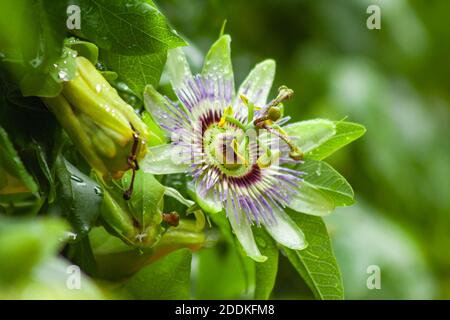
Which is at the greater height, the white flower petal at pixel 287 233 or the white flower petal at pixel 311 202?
the white flower petal at pixel 311 202

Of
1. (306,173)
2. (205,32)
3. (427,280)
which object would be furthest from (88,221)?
(427,280)

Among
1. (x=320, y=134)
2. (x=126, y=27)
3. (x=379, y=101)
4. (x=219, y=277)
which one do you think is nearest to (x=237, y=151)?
(x=320, y=134)

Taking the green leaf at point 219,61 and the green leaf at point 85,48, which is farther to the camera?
the green leaf at point 219,61

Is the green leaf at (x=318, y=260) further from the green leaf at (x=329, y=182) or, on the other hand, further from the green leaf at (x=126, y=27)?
the green leaf at (x=126, y=27)

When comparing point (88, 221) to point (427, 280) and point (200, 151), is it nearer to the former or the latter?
point (200, 151)

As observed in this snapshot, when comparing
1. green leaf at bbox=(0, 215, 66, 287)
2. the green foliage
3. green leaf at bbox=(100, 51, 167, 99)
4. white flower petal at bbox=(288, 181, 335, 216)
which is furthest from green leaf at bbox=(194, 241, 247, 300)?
green leaf at bbox=(0, 215, 66, 287)

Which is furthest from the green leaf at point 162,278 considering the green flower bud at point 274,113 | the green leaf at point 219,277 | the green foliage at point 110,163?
the green leaf at point 219,277

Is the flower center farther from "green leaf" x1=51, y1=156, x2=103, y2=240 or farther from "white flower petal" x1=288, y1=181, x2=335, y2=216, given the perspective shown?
"green leaf" x1=51, y1=156, x2=103, y2=240
